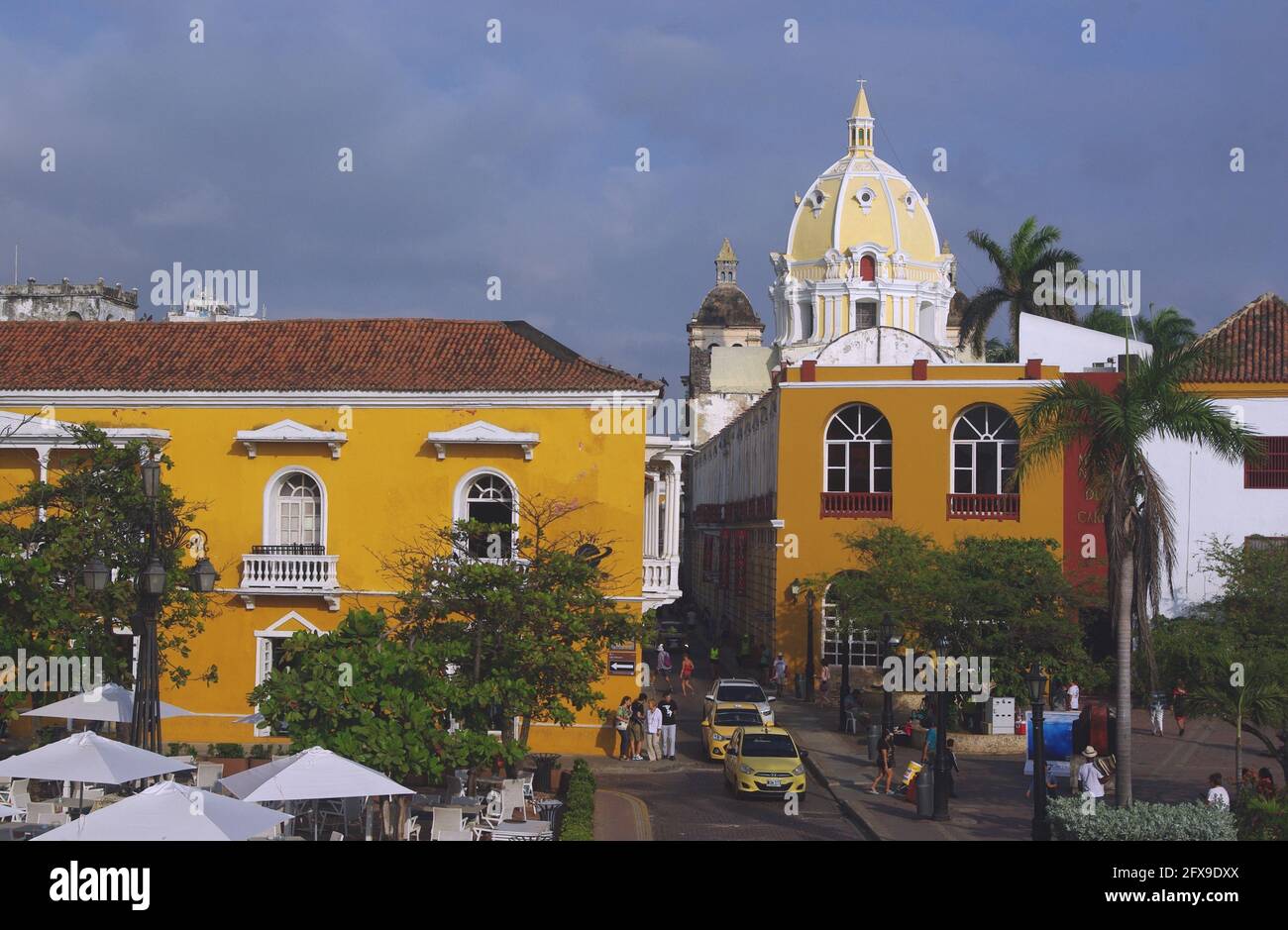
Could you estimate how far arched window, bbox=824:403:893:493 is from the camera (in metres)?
37.2

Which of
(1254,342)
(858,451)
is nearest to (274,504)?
(858,451)

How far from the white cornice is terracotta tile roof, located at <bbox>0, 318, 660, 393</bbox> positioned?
0.11 metres

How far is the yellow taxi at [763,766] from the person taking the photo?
24.2 meters

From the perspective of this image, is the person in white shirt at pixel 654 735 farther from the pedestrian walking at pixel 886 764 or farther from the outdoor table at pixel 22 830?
the outdoor table at pixel 22 830

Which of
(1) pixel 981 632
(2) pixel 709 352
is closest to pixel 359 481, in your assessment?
(1) pixel 981 632

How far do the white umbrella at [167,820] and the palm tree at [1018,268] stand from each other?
36012 millimetres

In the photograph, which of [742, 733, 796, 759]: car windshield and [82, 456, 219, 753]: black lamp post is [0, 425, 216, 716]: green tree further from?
[742, 733, 796, 759]: car windshield

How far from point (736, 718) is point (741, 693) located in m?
2.08

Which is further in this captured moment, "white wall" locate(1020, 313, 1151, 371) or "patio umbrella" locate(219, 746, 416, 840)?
"white wall" locate(1020, 313, 1151, 371)

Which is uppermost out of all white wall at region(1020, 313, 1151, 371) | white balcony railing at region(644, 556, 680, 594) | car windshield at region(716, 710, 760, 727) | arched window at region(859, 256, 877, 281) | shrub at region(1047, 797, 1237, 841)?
arched window at region(859, 256, 877, 281)

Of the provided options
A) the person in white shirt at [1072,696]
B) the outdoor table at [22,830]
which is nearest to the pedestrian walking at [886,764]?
the person in white shirt at [1072,696]

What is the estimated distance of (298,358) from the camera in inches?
1184

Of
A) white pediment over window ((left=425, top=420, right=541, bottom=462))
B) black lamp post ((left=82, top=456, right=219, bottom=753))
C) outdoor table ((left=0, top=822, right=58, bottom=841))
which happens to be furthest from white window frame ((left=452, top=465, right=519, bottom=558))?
outdoor table ((left=0, top=822, right=58, bottom=841))
